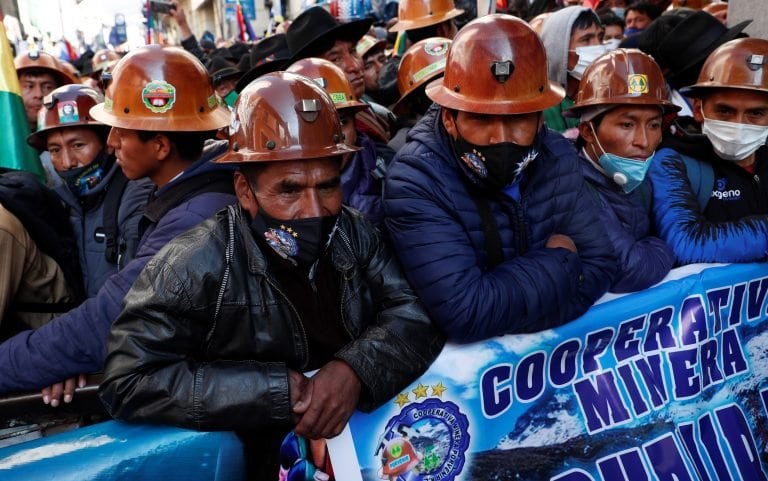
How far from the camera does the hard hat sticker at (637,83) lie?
131 inches

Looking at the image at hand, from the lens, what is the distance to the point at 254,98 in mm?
2211

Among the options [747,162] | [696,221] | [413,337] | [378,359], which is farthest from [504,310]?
[747,162]

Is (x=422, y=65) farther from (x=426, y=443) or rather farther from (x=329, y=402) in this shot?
(x=329, y=402)

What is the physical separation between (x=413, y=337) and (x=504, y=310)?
0.37 metres

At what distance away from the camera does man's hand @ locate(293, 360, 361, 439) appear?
209 cm

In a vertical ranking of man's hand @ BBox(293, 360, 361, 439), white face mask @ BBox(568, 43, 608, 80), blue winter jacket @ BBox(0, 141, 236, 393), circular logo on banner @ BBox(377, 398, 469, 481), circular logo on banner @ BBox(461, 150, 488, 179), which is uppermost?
white face mask @ BBox(568, 43, 608, 80)

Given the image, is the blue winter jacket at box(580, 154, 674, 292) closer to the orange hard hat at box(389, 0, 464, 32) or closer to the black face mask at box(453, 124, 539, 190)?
the black face mask at box(453, 124, 539, 190)

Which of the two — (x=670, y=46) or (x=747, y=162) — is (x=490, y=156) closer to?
(x=747, y=162)

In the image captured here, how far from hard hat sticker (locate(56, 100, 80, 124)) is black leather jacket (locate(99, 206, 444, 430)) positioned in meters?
1.89

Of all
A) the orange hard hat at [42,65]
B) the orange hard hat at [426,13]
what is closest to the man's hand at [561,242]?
the orange hard hat at [426,13]

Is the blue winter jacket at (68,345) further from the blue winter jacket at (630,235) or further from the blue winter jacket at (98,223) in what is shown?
the blue winter jacket at (630,235)

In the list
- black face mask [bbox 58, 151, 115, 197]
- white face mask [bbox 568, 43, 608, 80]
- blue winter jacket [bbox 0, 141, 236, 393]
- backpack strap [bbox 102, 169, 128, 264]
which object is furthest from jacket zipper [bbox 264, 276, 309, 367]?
white face mask [bbox 568, 43, 608, 80]

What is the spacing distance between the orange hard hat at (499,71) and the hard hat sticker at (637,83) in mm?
877

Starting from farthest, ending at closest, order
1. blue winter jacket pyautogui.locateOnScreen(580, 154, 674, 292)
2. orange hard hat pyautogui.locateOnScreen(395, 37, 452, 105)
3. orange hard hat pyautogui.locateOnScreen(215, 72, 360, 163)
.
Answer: orange hard hat pyautogui.locateOnScreen(395, 37, 452, 105) → blue winter jacket pyautogui.locateOnScreen(580, 154, 674, 292) → orange hard hat pyautogui.locateOnScreen(215, 72, 360, 163)
